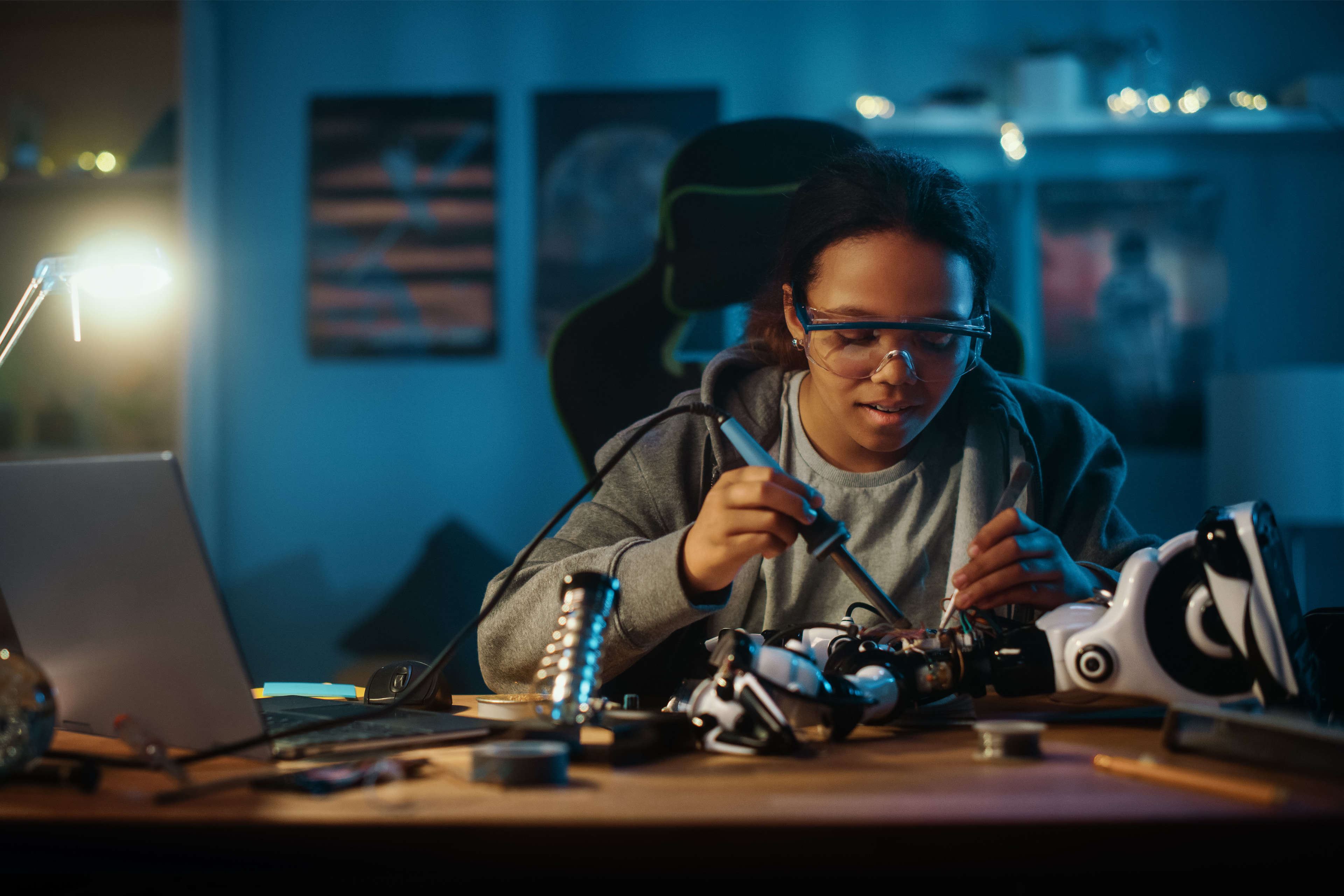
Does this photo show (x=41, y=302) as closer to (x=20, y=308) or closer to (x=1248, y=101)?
(x=20, y=308)

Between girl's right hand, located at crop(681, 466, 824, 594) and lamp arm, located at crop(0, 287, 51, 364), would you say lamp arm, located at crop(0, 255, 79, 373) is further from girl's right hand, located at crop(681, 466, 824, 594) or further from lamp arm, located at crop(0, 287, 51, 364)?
girl's right hand, located at crop(681, 466, 824, 594)

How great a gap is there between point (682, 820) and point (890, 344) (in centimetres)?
69

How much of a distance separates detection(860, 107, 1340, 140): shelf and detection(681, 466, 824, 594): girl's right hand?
203cm

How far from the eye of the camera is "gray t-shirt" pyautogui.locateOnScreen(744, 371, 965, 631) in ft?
4.36

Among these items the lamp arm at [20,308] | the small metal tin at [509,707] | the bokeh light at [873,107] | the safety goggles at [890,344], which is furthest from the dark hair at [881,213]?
the bokeh light at [873,107]

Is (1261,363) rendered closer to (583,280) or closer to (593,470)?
(583,280)

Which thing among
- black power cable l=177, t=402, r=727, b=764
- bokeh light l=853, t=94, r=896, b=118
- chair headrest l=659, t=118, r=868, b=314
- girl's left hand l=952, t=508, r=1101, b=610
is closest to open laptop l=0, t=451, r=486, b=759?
black power cable l=177, t=402, r=727, b=764

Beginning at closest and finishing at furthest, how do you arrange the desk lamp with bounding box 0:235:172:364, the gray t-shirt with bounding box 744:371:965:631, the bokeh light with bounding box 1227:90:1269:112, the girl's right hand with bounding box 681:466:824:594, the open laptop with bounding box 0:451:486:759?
1. the open laptop with bounding box 0:451:486:759
2. the girl's right hand with bounding box 681:466:824:594
3. the desk lamp with bounding box 0:235:172:364
4. the gray t-shirt with bounding box 744:371:965:631
5. the bokeh light with bounding box 1227:90:1269:112

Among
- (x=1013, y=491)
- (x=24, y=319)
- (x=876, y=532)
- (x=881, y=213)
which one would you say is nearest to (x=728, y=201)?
(x=881, y=213)

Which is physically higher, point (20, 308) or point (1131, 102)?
point (1131, 102)

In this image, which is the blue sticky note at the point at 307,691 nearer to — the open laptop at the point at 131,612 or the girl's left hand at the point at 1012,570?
the open laptop at the point at 131,612

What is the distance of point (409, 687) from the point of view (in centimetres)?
96

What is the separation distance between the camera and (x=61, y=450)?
8.74 ft

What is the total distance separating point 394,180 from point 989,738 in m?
2.60
